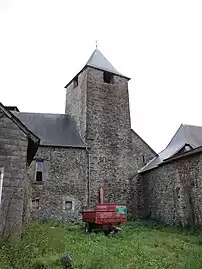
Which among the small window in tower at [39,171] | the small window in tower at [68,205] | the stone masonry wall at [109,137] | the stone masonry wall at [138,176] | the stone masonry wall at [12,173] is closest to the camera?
the stone masonry wall at [12,173]

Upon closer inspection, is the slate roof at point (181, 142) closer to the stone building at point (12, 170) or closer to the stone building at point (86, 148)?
the stone building at point (86, 148)

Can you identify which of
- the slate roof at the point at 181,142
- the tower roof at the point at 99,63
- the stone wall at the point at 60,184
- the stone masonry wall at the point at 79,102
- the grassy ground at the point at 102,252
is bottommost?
the grassy ground at the point at 102,252

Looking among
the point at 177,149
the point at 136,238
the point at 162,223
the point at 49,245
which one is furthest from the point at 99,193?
the point at 49,245

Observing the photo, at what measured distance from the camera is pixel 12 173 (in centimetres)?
834

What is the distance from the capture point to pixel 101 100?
20.5m

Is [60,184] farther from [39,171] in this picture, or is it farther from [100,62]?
[100,62]

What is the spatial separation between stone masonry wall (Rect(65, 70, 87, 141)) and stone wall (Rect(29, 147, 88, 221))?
1910 millimetres

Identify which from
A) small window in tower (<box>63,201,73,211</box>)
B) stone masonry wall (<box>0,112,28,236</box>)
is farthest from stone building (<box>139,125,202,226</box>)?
stone masonry wall (<box>0,112,28,236</box>)

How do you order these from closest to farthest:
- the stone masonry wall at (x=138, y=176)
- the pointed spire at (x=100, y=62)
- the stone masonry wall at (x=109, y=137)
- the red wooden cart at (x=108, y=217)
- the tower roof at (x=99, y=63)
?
the red wooden cart at (x=108, y=217) → the stone masonry wall at (x=109, y=137) → the stone masonry wall at (x=138, y=176) → the tower roof at (x=99, y=63) → the pointed spire at (x=100, y=62)

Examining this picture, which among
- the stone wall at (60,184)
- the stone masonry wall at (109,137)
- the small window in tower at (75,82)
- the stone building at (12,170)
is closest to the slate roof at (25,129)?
the stone building at (12,170)

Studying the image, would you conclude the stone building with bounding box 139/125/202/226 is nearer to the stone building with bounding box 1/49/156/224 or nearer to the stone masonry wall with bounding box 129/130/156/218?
the stone masonry wall with bounding box 129/130/156/218

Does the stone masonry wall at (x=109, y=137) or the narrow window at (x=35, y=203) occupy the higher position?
the stone masonry wall at (x=109, y=137)

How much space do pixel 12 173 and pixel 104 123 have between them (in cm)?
1205

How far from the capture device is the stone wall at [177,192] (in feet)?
47.7
